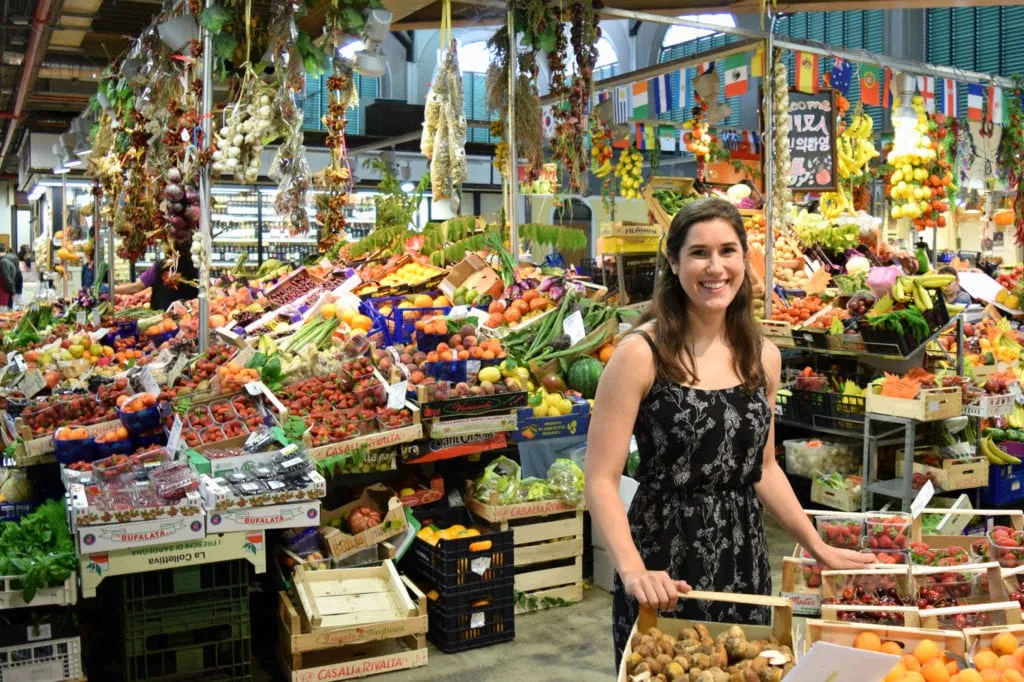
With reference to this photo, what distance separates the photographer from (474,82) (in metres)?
19.9

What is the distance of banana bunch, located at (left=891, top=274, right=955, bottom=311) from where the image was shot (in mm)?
5840

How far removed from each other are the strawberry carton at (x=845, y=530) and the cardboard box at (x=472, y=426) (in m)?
1.93

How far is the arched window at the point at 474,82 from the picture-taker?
19156 millimetres

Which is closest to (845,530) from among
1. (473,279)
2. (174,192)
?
(174,192)

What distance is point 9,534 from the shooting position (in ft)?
12.1

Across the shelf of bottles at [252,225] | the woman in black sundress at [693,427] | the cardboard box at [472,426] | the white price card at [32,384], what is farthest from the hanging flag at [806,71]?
the shelf of bottles at [252,225]

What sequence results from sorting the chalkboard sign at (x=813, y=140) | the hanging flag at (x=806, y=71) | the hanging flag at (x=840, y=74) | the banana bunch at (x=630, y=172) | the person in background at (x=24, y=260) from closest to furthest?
the hanging flag at (x=806, y=71) < the chalkboard sign at (x=813, y=140) < the hanging flag at (x=840, y=74) < the banana bunch at (x=630, y=172) < the person in background at (x=24, y=260)

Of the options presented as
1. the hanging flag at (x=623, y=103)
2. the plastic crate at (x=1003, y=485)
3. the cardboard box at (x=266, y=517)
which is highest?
the hanging flag at (x=623, y=103)

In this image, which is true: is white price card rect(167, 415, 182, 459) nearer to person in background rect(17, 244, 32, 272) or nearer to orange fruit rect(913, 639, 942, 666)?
orange fruit rect(913, 639, 942, 666)

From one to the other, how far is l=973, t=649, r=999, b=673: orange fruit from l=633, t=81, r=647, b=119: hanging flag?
329 inches

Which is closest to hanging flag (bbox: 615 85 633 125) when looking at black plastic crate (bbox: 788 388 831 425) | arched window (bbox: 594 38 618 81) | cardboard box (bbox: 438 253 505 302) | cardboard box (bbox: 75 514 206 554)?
cardboard box (bbox: 438 253 505 302)

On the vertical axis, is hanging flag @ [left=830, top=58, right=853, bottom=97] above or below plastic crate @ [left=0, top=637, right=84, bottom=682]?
above

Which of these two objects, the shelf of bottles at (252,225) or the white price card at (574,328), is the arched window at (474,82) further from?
the white price card at (574,328)

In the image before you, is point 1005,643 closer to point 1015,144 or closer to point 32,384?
point 32,384
